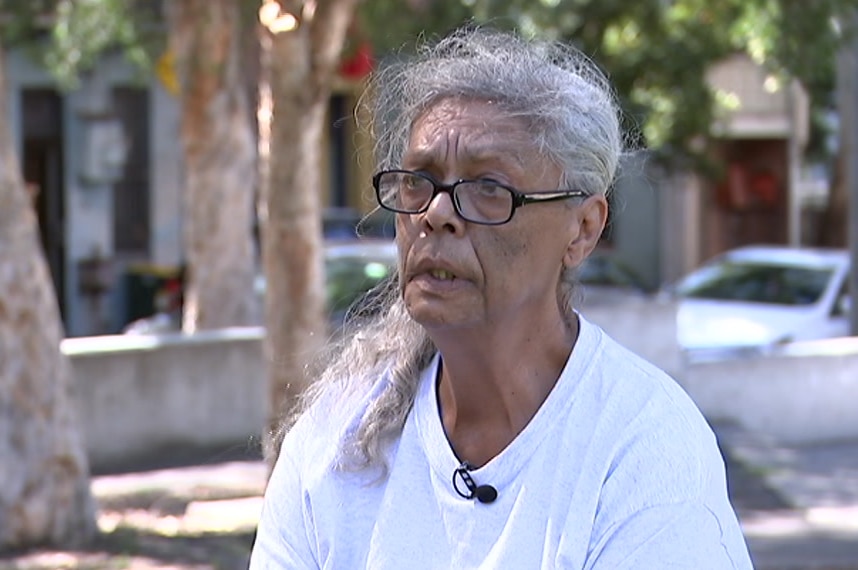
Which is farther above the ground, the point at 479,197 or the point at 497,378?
the point at 479,197

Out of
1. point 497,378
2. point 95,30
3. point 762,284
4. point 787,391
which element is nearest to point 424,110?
point 497,378

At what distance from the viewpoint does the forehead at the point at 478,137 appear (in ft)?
7.22

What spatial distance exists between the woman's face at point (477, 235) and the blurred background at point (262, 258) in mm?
325

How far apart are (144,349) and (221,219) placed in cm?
221

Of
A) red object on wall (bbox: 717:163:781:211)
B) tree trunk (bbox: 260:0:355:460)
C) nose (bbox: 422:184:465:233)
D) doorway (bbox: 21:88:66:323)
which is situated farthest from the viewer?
red object on wall (bbox: 717:163:781:211)

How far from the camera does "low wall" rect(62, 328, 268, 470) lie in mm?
10492

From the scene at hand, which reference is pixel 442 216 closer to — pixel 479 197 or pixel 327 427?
pixel 479 197

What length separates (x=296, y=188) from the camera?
332 inches

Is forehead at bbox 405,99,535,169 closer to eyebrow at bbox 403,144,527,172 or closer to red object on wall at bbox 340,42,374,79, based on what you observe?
eyebrow at bbox 403,144,527,172

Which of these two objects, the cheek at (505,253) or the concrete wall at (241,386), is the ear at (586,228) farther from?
the concrete wall at (241,386)

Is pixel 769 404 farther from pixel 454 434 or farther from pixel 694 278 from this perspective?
pixel 454 434

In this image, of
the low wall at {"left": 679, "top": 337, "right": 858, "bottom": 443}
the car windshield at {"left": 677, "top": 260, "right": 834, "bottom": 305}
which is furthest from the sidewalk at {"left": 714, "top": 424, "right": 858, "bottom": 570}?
the car windshield at {"left": 677, "top": 260, "right": 834, "bottom": 305}

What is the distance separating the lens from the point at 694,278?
1567cm

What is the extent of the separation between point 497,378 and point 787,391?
32.3 ft
